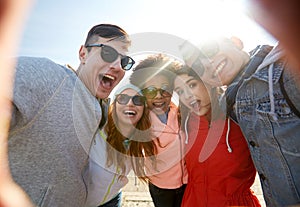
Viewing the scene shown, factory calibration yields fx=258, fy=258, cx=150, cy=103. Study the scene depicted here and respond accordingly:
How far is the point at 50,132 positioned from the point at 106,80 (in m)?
1.04

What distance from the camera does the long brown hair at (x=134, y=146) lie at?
8.27 ft

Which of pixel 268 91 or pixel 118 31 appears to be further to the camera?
pixel 118 31

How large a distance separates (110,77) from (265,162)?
1553mm

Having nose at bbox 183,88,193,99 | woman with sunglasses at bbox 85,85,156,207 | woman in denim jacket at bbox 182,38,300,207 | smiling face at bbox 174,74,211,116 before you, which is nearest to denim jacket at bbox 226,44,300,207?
woman in denim jacket at bbox 182,38,300,207

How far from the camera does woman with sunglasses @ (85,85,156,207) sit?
222 centimetres

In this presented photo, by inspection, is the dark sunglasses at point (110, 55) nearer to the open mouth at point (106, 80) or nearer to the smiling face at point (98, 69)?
the smiling face at point (98, 69)

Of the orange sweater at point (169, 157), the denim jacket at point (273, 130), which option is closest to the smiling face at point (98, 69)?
the orange sweater at point (169, 157)

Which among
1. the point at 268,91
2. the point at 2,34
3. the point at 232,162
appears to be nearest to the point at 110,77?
the point at 232,162

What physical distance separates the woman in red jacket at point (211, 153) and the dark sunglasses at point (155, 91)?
372 millimetres

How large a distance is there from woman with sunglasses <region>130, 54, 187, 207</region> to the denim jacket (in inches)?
43.4

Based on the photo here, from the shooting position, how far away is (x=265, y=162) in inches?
55.6

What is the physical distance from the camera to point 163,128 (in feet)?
9.09

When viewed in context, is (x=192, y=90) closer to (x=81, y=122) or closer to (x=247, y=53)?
(x=247, y=53)

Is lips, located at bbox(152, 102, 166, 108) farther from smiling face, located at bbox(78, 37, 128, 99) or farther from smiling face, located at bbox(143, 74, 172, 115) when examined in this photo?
smiling face, located at bbox(78, 37, 128, 99)
